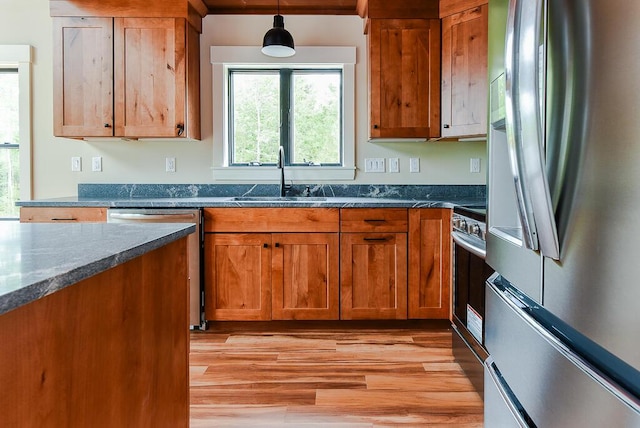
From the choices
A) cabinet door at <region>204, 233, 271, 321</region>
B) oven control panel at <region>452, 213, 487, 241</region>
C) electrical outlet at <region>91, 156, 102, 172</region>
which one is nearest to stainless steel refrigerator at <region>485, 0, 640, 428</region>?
Result: oven control panel at <region>452, 213, 487, 241</region>

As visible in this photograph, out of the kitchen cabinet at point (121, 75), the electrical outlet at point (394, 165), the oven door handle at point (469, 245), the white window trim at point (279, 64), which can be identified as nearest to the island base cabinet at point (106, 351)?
the oven door handle at point (469, 245)

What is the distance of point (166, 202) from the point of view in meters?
2.68

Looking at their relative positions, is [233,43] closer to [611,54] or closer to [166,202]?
[166,202]

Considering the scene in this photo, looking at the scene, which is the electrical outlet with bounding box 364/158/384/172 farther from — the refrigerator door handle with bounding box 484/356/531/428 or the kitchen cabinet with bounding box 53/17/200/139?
the refrigerator door handle with bounding box 484/356/531/428

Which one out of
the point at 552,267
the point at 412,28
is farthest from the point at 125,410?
the point at 412,28

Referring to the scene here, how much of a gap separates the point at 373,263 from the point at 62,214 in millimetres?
1995

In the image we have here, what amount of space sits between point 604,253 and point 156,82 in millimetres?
2930

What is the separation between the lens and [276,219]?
2713 mm

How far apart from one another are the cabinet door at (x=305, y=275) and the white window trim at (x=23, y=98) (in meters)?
2.09

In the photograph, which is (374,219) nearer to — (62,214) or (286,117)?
(286,117)

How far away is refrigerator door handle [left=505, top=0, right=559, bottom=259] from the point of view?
2.19 ft

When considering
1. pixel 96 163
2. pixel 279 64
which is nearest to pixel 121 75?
pixel 96 163

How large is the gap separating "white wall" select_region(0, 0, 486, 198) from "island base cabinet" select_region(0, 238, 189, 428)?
2129 mm

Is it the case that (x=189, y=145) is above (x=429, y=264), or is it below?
above
